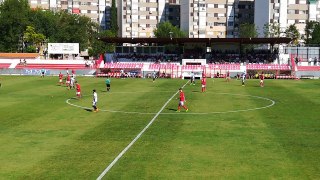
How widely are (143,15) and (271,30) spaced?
47.9m

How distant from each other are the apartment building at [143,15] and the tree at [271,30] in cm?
3822

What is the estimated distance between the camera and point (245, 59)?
9812 cm

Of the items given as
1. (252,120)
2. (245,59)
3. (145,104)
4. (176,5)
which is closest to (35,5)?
(176,5)

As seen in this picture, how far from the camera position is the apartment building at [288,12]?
481 ft

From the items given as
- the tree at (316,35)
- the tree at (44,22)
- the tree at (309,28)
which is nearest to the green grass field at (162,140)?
the tree at (316,35)

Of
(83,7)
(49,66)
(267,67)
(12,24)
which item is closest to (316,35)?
(267,67)

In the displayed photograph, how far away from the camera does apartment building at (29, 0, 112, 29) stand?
561ft

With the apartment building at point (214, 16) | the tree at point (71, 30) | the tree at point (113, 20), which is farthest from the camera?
the tree at point (113, 20)

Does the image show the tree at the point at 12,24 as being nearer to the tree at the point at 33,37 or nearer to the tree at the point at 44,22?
the tree at the point at 44,22

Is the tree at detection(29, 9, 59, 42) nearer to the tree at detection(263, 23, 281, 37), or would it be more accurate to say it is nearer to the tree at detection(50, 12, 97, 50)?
the tree at detection(50, 12, 97, 50)

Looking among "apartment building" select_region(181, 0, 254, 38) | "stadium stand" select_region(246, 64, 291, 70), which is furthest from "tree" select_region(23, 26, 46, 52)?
"stadium stand" select_region(246, 64, 291, 70)

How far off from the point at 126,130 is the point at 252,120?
Result: 9487 mm

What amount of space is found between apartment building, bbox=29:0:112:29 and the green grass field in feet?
444

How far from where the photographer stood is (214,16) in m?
158
